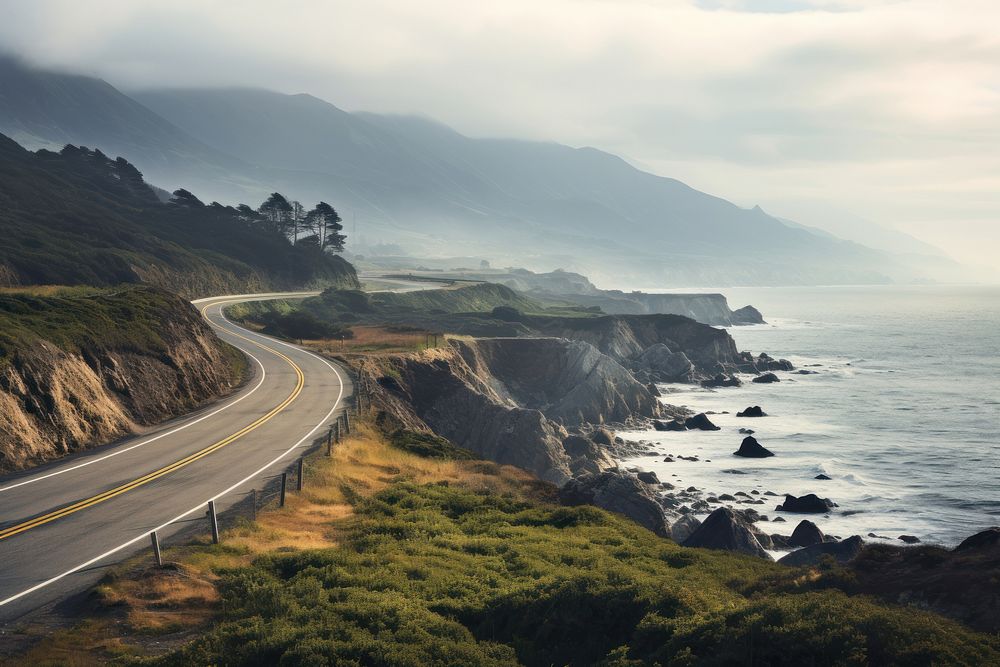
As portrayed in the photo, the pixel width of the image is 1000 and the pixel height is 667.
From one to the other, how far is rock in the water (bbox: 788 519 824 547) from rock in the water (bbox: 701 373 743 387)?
60662 millimetres

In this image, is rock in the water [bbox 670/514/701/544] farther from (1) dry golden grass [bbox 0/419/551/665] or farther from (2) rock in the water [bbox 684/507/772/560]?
(1) dry golden grass [bbox 0/419/551/665]

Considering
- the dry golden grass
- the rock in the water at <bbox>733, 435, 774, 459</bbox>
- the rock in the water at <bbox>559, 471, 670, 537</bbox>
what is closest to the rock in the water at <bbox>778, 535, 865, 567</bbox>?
the rock in the water at <bbox>559, 471, 670, 537</bbox>

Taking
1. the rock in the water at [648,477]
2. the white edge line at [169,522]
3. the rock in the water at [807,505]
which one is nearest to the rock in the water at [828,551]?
the rock in the water at [807,505]

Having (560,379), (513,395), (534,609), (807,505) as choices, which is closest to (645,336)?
(560,379)

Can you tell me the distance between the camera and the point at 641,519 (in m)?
35.0

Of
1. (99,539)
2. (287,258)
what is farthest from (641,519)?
(287,258)

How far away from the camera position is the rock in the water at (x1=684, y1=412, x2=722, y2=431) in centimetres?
7219

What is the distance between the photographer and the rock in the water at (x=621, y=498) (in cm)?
3481

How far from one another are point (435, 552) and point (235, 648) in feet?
28.7

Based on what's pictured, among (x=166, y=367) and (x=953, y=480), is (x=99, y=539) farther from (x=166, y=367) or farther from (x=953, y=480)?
(x=953, y=480)

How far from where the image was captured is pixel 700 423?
7281 centimetres

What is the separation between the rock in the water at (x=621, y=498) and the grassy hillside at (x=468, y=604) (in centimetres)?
803

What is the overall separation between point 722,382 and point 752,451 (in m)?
40.6

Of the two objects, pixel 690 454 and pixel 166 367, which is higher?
pixel 166 367
